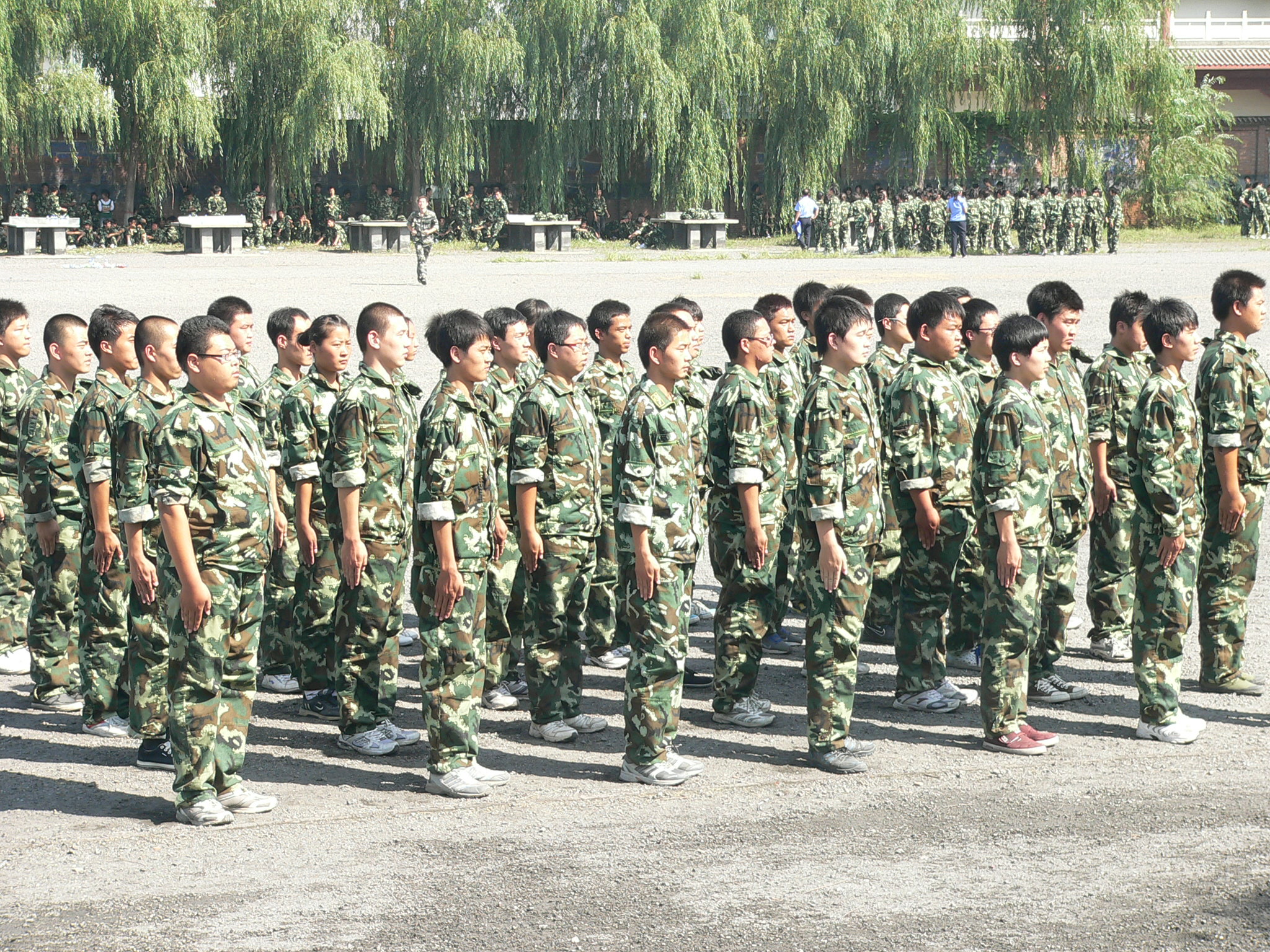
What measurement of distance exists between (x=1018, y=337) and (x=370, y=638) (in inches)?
112

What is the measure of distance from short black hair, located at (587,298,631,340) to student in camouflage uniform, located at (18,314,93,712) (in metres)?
2.35

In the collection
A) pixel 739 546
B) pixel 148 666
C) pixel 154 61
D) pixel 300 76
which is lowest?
pixel 148 666

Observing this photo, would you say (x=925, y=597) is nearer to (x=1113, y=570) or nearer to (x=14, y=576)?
(x=1113, y=570)

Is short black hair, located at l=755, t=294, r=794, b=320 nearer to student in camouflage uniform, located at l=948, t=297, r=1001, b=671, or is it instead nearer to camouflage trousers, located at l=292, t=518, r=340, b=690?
student in camouflage uniform, located at l=948, t=297, r=1001, b=671

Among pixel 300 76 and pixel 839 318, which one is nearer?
pixel 839 318

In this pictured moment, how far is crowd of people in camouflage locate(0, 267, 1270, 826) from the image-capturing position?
5719 mm

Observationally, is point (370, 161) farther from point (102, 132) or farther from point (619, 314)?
point (619, 314)

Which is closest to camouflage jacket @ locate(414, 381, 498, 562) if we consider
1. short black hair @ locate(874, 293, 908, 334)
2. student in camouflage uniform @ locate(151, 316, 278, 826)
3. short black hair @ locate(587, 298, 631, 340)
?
student in camouflage uniform @ locate(151, 316, 278, 826)

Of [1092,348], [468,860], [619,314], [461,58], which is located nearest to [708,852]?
[468,860]

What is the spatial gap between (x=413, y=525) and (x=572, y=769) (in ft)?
3.79

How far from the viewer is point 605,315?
24.5 ft

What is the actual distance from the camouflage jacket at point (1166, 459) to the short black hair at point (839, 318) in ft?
4.12

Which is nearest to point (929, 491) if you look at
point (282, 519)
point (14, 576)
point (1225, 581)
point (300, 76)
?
point (1225, 581)

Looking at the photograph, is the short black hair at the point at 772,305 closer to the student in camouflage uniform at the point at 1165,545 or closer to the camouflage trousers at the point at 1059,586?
the camouflage trousers at the point at 1059,586
